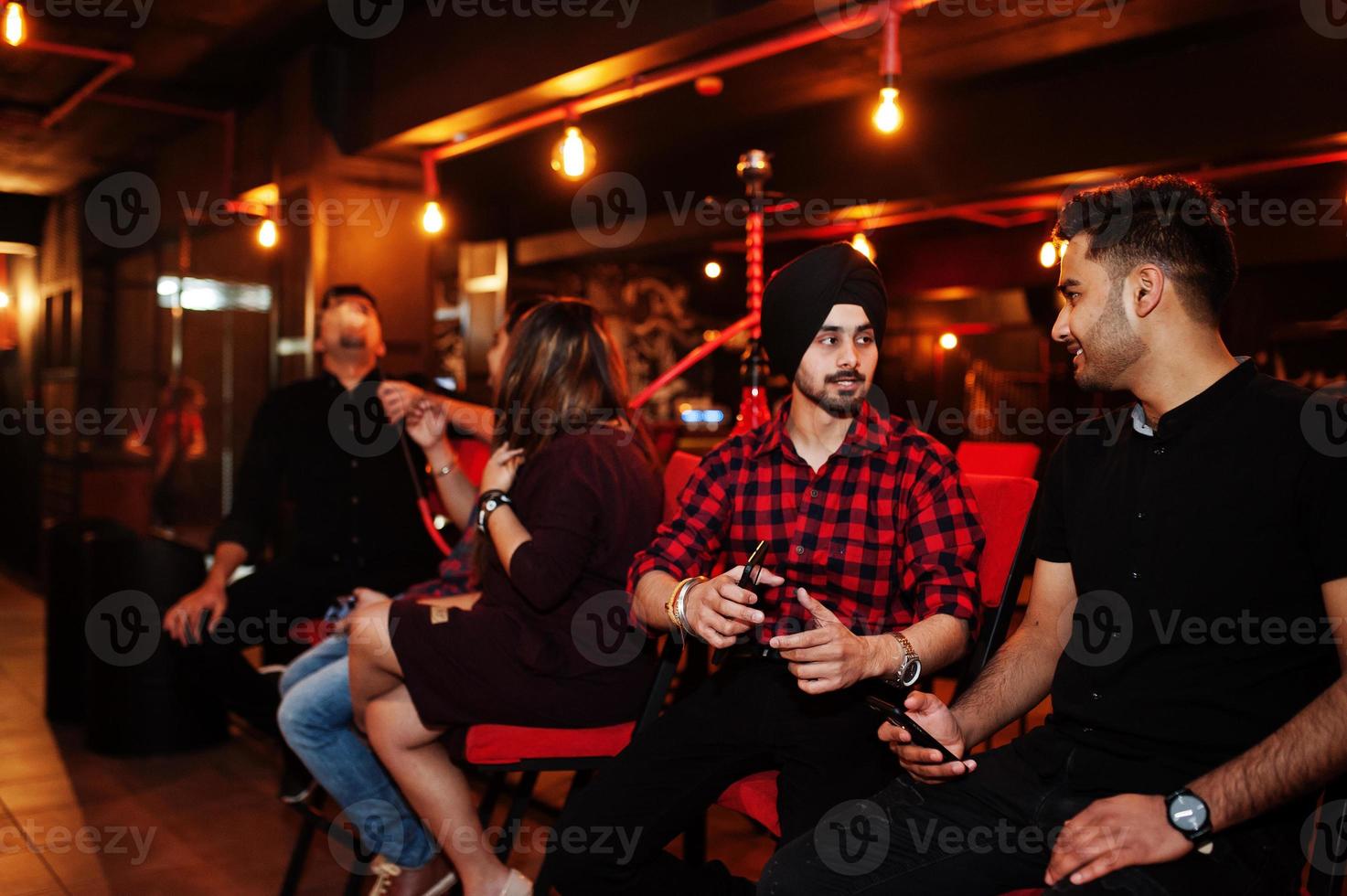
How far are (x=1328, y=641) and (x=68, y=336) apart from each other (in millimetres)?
8755

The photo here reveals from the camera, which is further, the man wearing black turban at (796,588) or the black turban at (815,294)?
the black turban at (815,294)

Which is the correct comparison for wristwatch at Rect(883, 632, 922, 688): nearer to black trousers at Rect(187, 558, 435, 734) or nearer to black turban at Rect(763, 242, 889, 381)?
black turban at Rect(763, 242, 889, 381)

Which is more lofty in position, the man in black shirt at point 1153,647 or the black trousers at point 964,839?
the man in black shirt at point 1153,647

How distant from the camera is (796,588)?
5.31 ft

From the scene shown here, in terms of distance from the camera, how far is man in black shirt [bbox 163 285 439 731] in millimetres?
3102

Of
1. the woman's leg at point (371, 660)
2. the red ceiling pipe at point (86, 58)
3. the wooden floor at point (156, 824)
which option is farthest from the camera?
the red ceiling pipe at point (86, 58)

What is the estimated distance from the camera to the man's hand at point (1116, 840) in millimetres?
1238

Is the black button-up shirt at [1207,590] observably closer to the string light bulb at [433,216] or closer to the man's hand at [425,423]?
the man's hand at [425,423]

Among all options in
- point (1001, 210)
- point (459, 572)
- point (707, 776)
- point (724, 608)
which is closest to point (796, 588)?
point (724, 608)

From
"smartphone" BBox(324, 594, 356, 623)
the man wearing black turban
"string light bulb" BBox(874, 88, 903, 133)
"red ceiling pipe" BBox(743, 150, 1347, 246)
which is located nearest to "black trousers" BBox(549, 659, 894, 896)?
the man wearing black turban

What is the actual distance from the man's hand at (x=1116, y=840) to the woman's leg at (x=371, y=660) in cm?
126

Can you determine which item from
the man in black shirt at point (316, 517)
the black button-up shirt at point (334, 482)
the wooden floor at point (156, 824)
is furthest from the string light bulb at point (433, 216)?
the wooden floor at point (156, 824)

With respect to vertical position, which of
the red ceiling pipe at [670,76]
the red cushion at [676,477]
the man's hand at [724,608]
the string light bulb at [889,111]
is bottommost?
the man's hand at [724,608]

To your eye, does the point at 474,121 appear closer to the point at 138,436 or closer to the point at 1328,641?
the point at 1328,641
